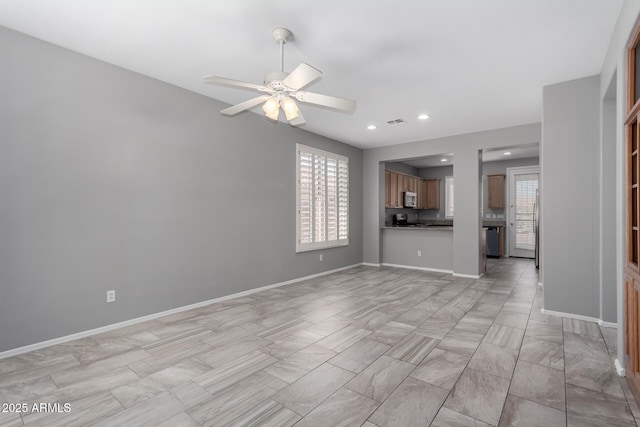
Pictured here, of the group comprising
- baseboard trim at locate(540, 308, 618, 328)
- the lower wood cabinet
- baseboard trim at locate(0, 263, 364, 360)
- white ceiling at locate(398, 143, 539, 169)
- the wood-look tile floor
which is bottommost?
the wood-look tile floor

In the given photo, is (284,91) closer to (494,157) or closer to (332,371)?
(332,371)

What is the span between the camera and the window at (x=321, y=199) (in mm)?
5398

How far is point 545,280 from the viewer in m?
3.61

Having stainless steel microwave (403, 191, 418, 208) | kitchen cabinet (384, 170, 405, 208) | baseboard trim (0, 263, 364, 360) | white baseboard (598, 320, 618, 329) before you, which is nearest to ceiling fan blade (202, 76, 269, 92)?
baseboard trim (0, 263, 364, 360)

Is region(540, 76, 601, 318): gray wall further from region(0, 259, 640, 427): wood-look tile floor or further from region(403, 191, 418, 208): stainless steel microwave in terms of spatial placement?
region(403, 191, 418, 208): stainless steel microwave

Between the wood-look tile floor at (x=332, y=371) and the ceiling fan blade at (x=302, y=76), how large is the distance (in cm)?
216

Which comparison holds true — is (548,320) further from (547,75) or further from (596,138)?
(547,75)

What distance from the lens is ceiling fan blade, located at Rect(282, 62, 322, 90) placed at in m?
2.10

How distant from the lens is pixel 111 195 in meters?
3.14

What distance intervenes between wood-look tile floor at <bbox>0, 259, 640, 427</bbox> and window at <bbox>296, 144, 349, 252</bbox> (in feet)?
6.41

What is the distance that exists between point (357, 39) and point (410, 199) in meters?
6.25

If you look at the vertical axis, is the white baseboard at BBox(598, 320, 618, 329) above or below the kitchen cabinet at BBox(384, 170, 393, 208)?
below

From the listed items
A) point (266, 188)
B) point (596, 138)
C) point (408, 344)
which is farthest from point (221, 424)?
point (596, 138)

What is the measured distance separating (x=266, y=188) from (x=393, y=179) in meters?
4.13
